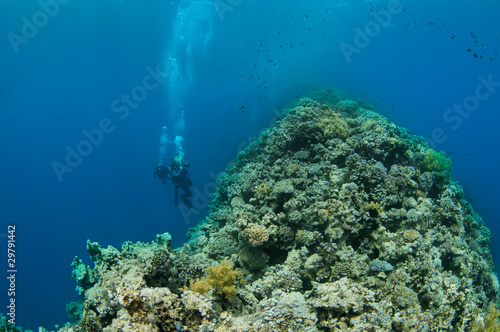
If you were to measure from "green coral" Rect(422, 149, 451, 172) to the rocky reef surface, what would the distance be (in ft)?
0.12

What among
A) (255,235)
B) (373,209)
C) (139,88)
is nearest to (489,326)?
(373,209)

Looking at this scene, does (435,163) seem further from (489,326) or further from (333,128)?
(489,326)

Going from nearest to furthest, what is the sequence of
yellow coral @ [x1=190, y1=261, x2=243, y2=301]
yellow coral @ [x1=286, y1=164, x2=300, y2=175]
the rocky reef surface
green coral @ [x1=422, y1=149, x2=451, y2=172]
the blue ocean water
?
the rocky reef surface
yellow coral @ [x1=190, y1=261, x2=243, y2=301]
yellow coral @ [x1=286, y1=164, x2=300, y2=175]
green coral @ [x1=422, y1=149, x2=451, y2=172]
the blue ocean water

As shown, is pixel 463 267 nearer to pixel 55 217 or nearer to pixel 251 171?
pixel 251 171

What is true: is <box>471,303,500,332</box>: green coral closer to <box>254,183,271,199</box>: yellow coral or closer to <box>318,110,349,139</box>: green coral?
<box>254,183,271,199</box>: yellow coral

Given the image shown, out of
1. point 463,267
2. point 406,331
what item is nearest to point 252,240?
point 406,331

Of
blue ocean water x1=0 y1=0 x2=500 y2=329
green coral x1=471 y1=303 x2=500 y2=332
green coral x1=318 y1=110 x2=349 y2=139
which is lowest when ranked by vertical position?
green coral x1=471 y1=303 x2=500 y2=332

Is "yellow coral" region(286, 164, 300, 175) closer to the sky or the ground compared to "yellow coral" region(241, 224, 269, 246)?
closer to the sky

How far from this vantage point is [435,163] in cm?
993

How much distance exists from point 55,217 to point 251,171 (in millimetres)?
73639

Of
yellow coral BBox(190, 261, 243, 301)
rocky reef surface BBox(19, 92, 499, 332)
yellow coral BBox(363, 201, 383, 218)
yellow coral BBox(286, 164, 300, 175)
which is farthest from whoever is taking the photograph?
yellow coral BBox(286, 164, 300, 175)

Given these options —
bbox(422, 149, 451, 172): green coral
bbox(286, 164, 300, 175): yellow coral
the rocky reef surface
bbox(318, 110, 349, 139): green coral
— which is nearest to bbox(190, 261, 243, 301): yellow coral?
the rocky reef surface

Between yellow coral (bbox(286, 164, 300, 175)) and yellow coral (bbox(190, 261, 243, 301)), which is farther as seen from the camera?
yellow coral (bbox(286, 164, 300, 175))

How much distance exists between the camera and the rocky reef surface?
416cm
